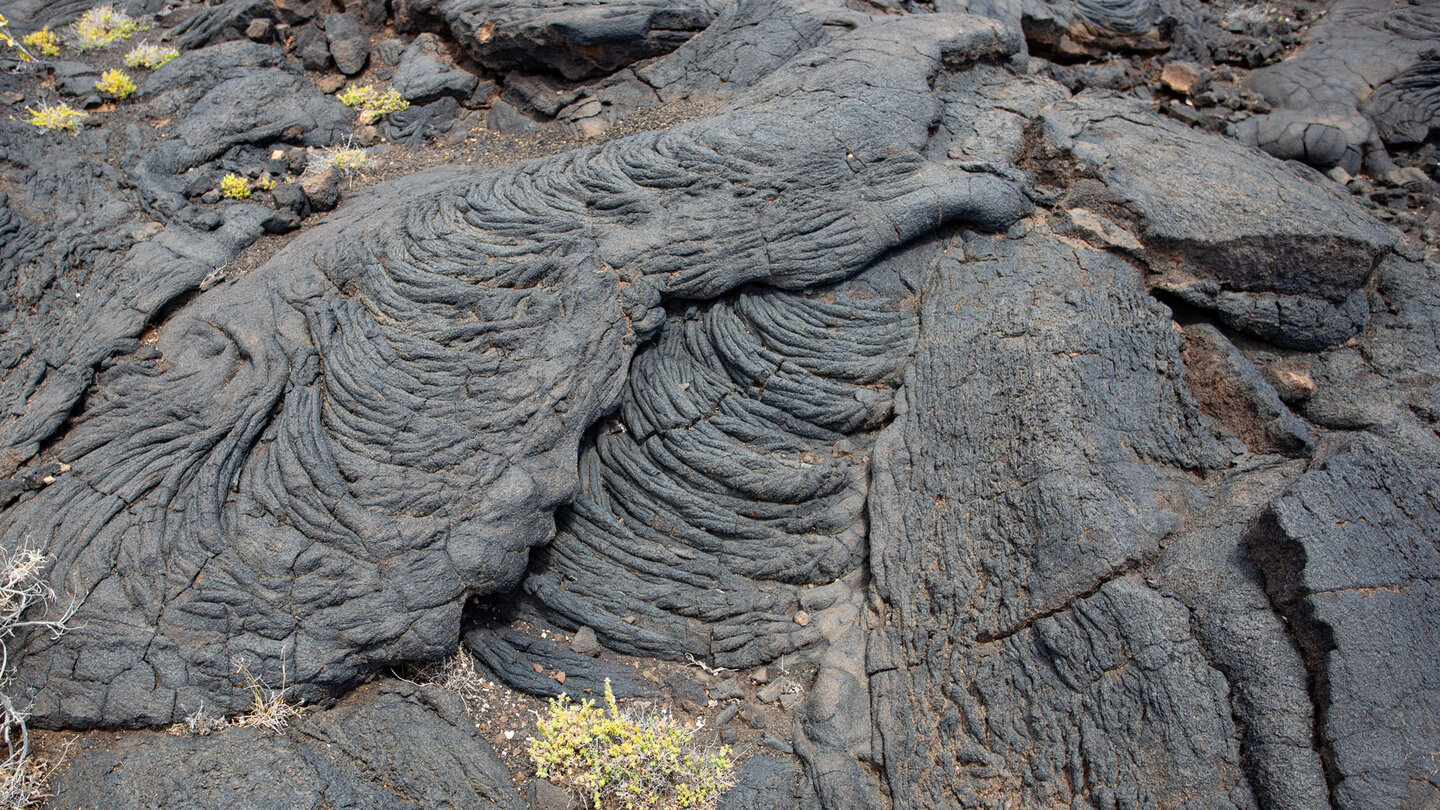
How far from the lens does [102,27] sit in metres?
8.16

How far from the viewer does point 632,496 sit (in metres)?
5.47

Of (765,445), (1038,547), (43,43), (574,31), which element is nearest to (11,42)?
(43,43)

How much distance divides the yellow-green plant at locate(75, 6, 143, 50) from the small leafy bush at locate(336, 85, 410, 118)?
2356 mm

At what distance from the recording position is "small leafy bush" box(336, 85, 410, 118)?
25.2 feet

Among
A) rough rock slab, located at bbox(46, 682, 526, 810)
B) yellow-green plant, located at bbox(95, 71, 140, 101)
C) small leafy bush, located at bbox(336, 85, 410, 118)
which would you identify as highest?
yellow-green plant, located at bbox(95, 71, 140, 101)

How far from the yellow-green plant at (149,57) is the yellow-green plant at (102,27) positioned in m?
0.55

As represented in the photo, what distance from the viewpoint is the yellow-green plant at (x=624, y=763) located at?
4398 millimetres

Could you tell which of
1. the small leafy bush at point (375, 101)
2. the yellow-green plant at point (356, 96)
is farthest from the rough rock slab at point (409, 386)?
the yellow-green plant at point (356, 96)

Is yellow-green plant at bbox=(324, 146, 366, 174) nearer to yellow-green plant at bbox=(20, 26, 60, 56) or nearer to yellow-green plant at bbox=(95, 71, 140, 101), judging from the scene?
yellow-green plant at bbox=(95, 71, 140, 101)

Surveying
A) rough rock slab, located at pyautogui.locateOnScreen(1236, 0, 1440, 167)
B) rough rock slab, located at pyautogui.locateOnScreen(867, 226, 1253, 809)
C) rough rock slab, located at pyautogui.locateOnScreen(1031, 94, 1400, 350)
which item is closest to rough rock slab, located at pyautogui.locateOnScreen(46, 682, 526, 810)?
rough rock slab, located at pyautogui.locateOnScreen(867, 226, 1253, 809)

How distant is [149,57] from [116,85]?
1.88ft

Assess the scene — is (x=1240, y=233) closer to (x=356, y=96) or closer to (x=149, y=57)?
(x=356, y=96)

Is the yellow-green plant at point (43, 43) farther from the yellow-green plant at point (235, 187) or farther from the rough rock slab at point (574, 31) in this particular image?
the rough rock slab at point (574, 31)

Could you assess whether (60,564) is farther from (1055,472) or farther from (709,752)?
(1055,472)
